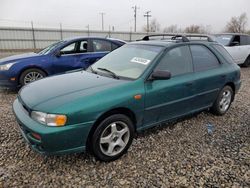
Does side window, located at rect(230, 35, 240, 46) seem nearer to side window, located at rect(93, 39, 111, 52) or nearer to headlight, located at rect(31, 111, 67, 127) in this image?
side window, located at rect(93, 39, 111, 52)

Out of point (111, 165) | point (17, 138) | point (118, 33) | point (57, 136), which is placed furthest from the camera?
point (118, 33)

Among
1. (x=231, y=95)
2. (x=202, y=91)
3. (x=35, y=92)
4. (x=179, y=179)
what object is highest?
(x=35, y=92)

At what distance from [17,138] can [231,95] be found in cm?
410

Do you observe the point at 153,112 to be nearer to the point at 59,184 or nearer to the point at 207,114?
the point at 59,184

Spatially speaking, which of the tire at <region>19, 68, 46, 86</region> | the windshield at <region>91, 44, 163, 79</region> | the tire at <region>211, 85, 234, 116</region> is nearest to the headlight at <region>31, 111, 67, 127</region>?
the windshield at <region>91, 44, 163, 79</region>

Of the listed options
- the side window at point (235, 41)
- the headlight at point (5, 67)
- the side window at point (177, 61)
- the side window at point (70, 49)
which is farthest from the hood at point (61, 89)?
the side window at point (235, 41)

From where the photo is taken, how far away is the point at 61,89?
8.52 ft

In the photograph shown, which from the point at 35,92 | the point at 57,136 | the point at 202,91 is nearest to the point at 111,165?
the point at 57,136

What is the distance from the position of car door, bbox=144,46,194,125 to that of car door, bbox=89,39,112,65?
3177 mm

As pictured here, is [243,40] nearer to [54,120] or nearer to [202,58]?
[202,58]

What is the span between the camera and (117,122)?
2.60 metres

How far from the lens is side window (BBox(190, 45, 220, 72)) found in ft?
11.5

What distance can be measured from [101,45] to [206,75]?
3.58 meters

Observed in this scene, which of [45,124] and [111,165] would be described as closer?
[45,124]
